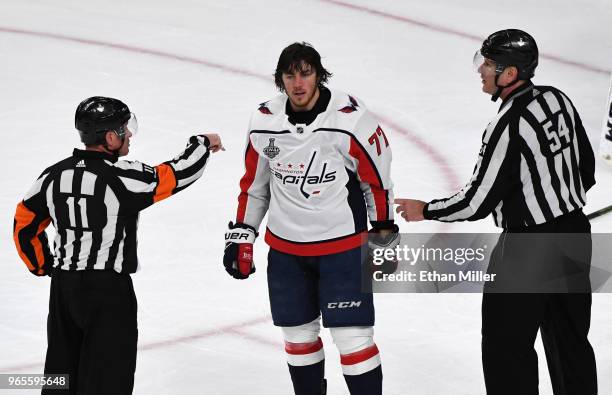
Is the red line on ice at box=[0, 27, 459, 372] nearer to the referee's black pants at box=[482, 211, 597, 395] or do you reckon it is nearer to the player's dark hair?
the referee's black pants at box=[482, 211, 597, 395]

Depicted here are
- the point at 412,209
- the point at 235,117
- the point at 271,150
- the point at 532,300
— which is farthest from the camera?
the point at 235,117

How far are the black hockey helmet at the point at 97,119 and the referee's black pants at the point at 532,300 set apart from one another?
1.31m

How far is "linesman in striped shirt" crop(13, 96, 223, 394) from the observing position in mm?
3299

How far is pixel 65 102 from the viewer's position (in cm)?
686

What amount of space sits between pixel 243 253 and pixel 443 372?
1.03 m

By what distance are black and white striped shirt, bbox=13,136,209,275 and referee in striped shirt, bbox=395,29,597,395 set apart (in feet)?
3.38

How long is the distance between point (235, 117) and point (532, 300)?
3.54m

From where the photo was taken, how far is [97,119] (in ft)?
10.9

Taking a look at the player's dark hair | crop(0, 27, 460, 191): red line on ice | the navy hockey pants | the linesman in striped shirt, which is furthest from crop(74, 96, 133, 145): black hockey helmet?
crop(0, 27, 460, 191): red line on ice

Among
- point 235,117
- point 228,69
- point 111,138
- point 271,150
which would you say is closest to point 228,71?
point 228,69

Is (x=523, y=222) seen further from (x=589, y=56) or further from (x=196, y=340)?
(x=589, y=56)

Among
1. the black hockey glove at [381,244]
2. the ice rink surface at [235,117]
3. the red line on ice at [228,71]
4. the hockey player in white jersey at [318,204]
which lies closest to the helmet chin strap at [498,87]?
the hockey player in white jersey at [318,204]

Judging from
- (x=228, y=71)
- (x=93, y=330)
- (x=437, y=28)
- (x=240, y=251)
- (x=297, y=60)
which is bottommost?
(x=93, y=330)

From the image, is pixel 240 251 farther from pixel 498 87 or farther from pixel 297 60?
pixel 498 87
